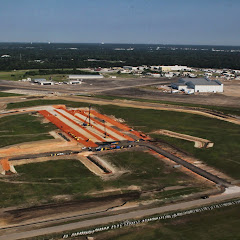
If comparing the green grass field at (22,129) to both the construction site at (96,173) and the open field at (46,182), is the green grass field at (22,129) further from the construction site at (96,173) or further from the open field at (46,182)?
the open field at (46,182)

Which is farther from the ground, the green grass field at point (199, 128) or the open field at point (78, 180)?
the green grass field at point (199, 128)

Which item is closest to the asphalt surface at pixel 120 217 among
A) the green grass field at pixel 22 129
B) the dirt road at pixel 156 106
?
the green grass field at pixel 22 129

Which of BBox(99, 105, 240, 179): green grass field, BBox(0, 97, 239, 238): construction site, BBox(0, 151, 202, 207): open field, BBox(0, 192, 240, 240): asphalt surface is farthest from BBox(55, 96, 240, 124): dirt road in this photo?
BBox(0, 192, 240, 240): asphalt surface

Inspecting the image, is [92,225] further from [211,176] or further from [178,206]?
[211,176]

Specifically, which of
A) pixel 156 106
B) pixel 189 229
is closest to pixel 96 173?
pixel 189 229

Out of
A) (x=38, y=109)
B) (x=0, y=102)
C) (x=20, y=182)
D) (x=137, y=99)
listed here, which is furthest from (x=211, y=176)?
(x=0, y=102)

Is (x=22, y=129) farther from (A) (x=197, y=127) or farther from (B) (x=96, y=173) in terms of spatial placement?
(A) (x=197, y=127)

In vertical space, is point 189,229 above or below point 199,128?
below
